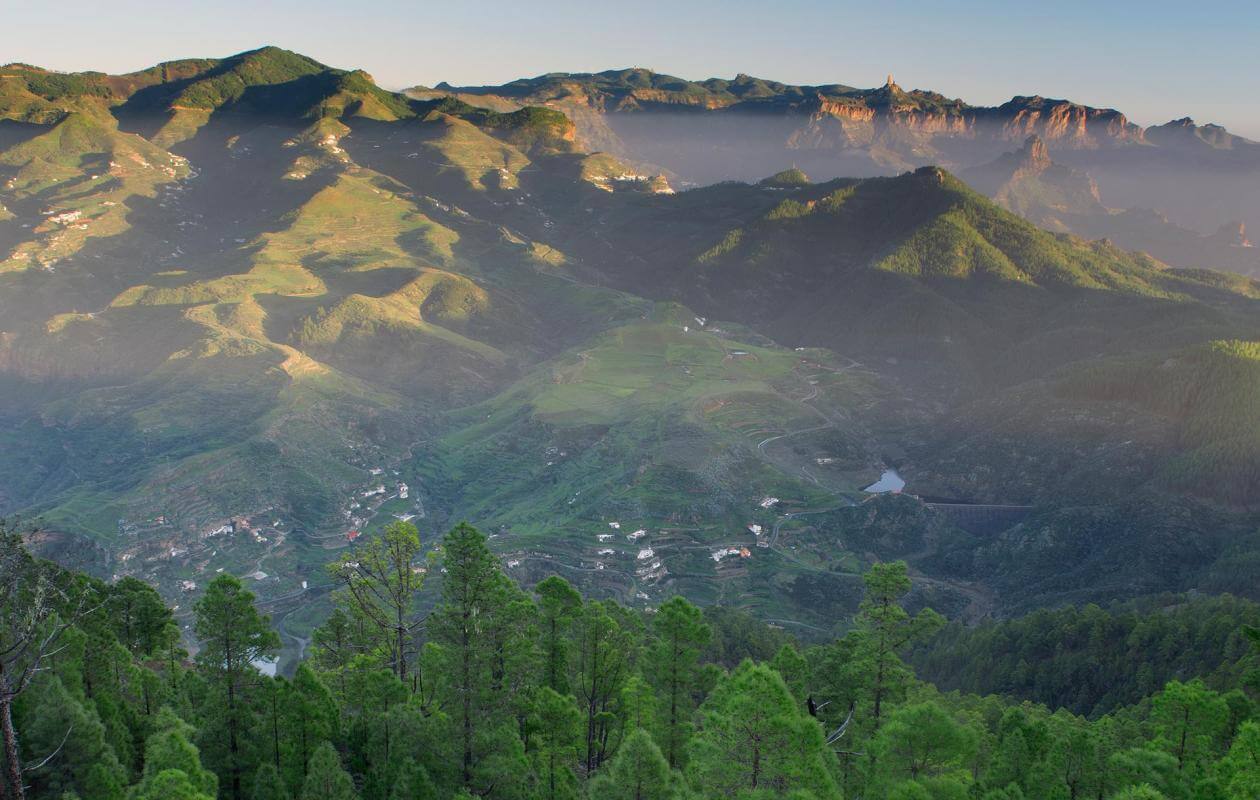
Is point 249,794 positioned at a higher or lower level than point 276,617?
higher

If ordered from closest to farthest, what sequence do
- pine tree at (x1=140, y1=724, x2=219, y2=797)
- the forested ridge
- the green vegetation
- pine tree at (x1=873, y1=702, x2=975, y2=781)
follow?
the forested ridge < pine tree at (x1=140, y1=724, x2=219, y2=797) < pine tree at (x1=873, y1=702, x2=975, y2=781) < the green vegetation

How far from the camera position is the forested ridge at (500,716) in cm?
4356

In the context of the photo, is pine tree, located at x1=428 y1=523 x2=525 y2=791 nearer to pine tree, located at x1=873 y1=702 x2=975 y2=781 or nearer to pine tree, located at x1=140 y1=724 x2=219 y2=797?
pine tree, located at x1=140 y1=724 x2=219 y2=797

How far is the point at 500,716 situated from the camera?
56.3 metres

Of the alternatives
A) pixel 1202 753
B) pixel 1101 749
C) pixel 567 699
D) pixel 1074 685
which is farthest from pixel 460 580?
pixel 1074 685

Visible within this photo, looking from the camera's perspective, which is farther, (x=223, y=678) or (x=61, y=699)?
(x=223, y=678)

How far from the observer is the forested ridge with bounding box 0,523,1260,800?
43.6m

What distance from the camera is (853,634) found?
247 ft

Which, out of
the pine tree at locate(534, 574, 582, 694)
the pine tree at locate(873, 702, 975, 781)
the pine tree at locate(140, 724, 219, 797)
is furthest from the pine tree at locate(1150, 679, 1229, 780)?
the pine tree at locate(140, 724, 219, 797)

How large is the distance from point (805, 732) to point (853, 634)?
36587mm

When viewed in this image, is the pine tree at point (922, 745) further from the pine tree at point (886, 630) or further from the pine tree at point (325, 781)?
the pine tree at point (325, 781)

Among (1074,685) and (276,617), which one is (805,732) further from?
(276,617)

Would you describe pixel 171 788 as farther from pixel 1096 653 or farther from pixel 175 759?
pixel 1096 653

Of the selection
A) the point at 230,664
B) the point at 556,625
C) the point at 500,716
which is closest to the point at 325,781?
the point at 500,716
